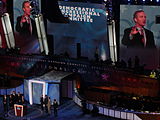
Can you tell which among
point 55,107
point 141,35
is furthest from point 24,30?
point 55,107

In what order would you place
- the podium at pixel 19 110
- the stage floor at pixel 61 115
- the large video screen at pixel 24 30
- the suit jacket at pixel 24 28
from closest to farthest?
1. the stage floor at pixel 61 115
2. the podium at pixel 19 110
3. the suit jacket at pixel 24 28
4. the large video screen at pixel 24 30

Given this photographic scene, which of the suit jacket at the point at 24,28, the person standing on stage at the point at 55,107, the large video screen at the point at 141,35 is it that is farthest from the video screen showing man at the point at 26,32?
the person standing on stage at the point at 55,107

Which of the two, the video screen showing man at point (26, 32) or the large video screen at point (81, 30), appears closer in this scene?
the large video screen at point (81, 30)

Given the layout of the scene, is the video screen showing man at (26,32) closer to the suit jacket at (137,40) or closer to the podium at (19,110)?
the suit jacket at (137,40)

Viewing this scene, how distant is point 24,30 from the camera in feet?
106

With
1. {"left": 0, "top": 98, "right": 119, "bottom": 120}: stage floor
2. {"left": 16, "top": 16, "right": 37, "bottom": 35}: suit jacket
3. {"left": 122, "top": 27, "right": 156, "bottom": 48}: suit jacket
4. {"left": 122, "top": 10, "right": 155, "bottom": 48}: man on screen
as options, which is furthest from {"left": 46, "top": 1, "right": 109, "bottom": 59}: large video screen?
{"left": 0, "top": 98, "right": 119, "bottom": 120}: stage floor

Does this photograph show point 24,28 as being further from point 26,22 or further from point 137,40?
point 137,40

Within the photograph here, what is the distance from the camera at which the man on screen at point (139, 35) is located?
27.2 m

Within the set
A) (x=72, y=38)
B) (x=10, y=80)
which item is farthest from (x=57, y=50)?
(x=10, y=80)

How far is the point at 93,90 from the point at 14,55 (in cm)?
746

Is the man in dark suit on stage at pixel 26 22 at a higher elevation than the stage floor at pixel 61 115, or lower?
higher

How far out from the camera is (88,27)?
2964cm

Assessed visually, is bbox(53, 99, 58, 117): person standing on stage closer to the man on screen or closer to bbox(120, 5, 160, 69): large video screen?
bbox(120, 5, 160, 69): large video screen

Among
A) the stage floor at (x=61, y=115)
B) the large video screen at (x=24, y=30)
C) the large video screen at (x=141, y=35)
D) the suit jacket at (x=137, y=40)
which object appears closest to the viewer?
the stage floor at (x=61, y=115)
